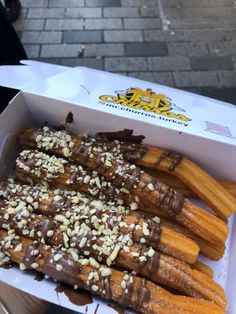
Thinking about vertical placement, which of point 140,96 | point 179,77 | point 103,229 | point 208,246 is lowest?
point 179,77

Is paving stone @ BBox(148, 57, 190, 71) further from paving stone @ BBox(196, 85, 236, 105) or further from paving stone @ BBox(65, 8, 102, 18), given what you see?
paving stone @ BBox(65, 8, 102, 18)

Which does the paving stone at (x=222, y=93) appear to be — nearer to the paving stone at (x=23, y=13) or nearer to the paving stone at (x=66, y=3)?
the paving stone at (x=66, y=3)

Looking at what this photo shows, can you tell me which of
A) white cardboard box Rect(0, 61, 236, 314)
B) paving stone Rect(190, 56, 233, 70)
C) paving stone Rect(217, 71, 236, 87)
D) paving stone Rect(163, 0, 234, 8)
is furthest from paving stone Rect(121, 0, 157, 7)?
white cardboard box Rect(0, 61, 236, 314)

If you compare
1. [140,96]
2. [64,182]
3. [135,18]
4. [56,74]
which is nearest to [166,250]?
[64,182]

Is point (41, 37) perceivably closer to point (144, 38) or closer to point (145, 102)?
point (144, 38)

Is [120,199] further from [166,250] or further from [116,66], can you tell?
[116,66]

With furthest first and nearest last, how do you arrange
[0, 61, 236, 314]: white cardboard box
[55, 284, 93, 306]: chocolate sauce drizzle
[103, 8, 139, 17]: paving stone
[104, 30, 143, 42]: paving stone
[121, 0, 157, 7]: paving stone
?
[121, 0, 157, 7]: paving stone
[103, 8, 139, 17]: paving stone
[104, 30, 143, 42]: paving stone
[0, 61, 236, 314]: white cardboard box
[55, 284, 93, 306]: chocolate sauce drizzle

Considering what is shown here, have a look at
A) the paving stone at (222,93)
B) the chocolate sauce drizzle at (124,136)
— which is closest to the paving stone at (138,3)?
the paving stone at (222,93)
